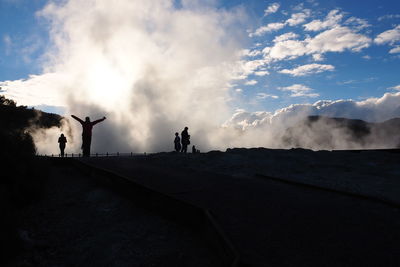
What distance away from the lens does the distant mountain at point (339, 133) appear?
102688 millimetres

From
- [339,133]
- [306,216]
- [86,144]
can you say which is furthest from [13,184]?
[339,133]

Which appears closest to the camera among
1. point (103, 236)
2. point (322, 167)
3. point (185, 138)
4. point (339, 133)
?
point (103, 236)

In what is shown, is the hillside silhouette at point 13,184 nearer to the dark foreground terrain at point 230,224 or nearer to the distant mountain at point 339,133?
the dark foreground terrain at point 230,224

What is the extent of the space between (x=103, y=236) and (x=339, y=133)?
453ft

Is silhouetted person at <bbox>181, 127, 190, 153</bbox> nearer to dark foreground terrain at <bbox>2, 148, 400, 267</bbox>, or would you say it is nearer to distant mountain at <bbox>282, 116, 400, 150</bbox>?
dark foreground terrain at <bbox>2, 148, 400, 267</bbox>

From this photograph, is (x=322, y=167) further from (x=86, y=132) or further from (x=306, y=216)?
(x=86, y=132)

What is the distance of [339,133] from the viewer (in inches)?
5098

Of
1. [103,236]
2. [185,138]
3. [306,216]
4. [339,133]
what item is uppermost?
[339,133]

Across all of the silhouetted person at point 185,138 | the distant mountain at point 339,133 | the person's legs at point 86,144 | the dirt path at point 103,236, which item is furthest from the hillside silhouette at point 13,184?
the distant mountain at point 339,133

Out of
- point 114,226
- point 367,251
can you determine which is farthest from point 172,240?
point 367,251

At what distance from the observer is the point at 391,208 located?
542 cm

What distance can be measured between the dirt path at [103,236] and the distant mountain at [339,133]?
307 feet

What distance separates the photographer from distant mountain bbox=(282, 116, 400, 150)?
103 m

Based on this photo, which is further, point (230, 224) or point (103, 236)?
point (103, 236)
